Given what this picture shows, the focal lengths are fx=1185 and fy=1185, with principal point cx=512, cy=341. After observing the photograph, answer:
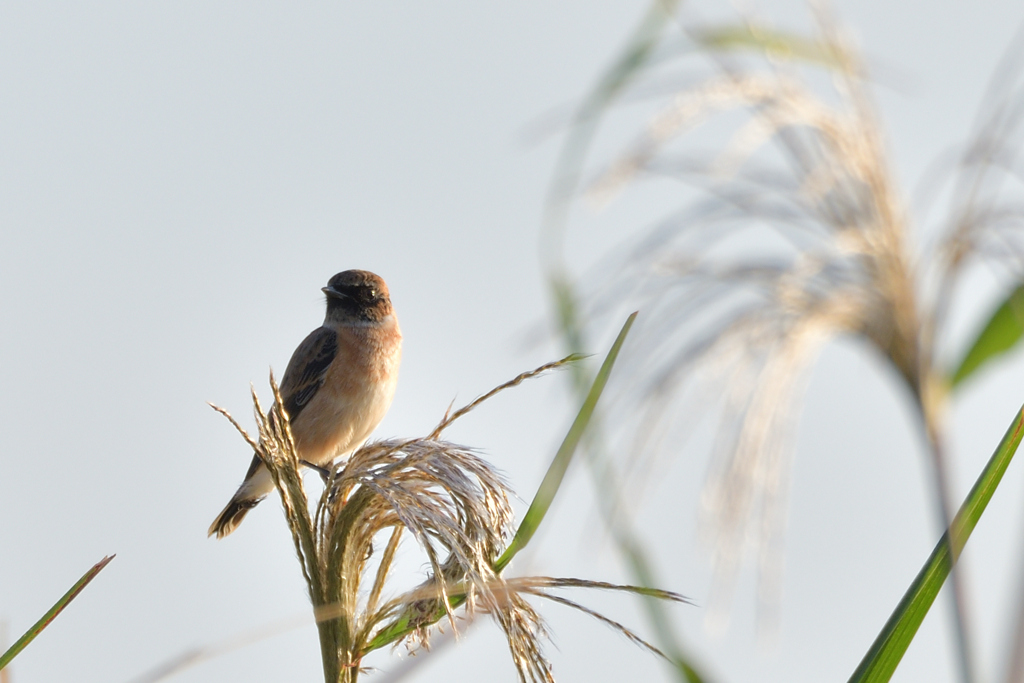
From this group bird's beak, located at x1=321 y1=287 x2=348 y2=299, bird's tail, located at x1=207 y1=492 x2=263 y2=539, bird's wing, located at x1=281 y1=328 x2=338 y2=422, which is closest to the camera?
bird's tail, located at x1=207 y1=492 x2=263 y2=539

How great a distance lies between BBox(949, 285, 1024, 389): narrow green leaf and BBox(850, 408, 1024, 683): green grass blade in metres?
1.49

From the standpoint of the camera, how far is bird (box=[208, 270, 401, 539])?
542 cm

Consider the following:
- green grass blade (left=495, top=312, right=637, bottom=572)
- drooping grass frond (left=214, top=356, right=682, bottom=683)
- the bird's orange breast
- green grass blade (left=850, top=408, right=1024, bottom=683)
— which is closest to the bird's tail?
the bird's orange breast

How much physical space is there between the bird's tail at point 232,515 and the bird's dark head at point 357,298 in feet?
3.29

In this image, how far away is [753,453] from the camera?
3869 mm

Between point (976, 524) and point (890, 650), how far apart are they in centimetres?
25

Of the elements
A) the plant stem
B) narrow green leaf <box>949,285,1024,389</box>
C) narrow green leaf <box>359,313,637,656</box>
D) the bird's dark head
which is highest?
the bird's dark head

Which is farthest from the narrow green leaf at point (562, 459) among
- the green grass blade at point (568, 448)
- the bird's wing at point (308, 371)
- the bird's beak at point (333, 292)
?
the bird's beak at point (333, 292)

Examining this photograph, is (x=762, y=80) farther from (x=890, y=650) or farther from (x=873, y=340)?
(x=890, y=650)

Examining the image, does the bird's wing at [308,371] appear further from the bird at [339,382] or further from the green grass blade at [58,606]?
the green grass blade at [58,606]

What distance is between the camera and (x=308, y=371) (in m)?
5.68

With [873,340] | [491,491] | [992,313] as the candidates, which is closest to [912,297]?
[873,340]

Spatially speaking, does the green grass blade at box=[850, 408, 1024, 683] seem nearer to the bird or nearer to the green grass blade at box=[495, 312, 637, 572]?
the green grass blade at box=[495, 312, 637, 572]

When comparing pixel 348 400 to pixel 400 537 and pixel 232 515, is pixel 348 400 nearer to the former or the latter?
pixel 232 515
